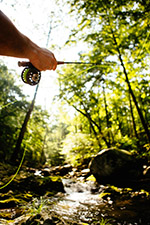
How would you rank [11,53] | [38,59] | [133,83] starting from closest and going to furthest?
[11,53] < [38,59] < [133,83]

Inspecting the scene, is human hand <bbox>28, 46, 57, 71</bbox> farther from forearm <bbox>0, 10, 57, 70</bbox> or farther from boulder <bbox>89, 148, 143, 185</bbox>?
boulder <bbox>89, 148, 143, 185</bbox>

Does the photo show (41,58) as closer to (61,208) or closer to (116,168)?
(61,208)

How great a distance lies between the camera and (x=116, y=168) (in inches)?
299

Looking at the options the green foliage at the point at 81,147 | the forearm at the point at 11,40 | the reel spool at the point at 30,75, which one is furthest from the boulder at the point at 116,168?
the forearm at the point at 11,40

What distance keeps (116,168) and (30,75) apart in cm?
761

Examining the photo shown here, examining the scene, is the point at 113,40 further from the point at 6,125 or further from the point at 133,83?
the point at 6,125

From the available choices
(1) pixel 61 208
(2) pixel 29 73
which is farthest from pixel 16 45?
(1) pixel 61 208

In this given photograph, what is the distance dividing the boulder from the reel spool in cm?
748

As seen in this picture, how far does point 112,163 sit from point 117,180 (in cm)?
91

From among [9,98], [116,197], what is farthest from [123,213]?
[9,98]

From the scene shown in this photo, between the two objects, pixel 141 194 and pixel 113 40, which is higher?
pixel 113 40

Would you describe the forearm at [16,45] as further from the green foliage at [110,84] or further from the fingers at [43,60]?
the green foliage at [110,84]

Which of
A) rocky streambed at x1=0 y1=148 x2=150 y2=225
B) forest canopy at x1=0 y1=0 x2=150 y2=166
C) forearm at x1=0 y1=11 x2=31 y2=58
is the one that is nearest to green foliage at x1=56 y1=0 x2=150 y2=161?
forest canopy at x1=0 y1=0 x2=150 y2=166

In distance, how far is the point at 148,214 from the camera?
3.72m
